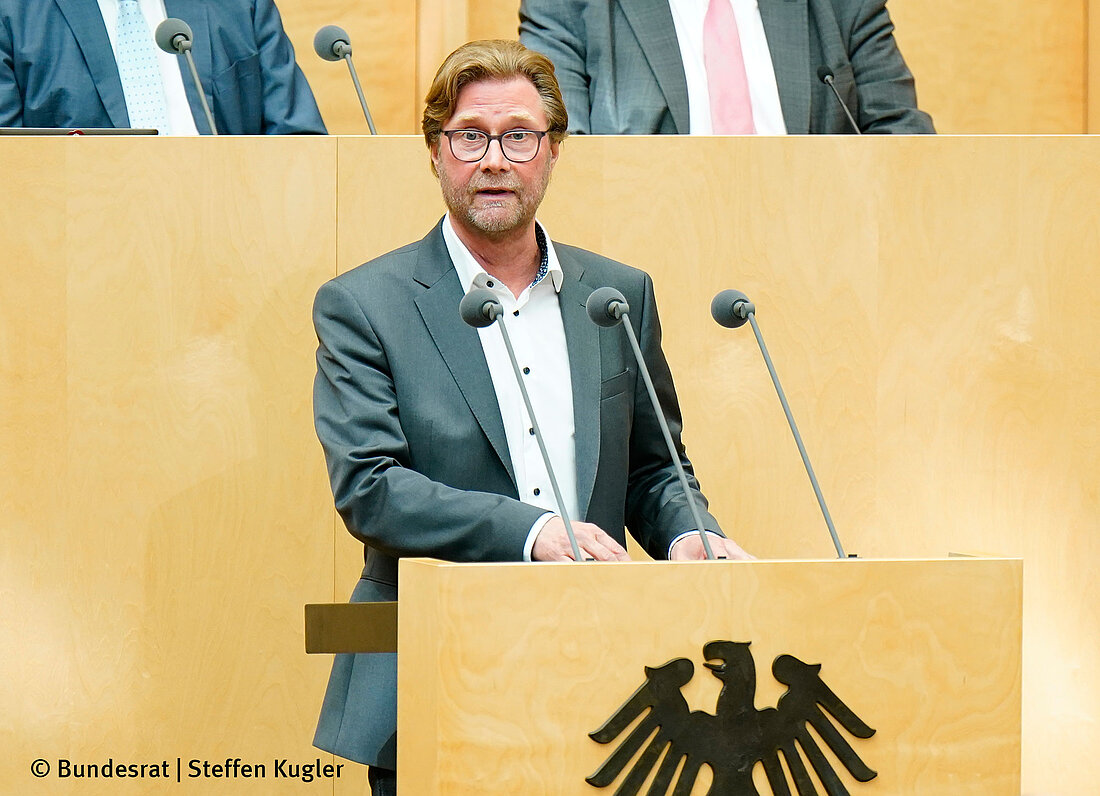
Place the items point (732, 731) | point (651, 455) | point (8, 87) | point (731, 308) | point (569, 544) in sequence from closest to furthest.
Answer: point (732, 731) < point (569, 544) < point (731, 308) < point (651, 455) < point (8, 87)

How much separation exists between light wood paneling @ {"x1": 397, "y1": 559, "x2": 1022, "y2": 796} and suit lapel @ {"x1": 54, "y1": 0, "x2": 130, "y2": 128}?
163 centimetres

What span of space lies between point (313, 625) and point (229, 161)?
3.45 ft

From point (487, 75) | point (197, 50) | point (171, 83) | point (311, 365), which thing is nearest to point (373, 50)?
point (197, 50)

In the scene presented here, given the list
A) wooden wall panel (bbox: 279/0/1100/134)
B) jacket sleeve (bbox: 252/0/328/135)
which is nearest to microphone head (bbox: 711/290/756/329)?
jacket sleeve (bbox: 252/0/328/135)

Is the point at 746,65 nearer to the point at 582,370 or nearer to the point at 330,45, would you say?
the point at 330,45

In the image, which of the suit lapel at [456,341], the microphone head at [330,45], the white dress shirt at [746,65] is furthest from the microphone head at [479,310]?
the white dress shirt at [746,65]

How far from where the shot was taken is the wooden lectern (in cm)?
140

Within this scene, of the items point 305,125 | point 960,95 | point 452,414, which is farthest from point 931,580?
point 960,95

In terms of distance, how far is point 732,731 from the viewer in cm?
143

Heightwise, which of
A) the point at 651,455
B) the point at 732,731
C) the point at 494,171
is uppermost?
the point at 494,171

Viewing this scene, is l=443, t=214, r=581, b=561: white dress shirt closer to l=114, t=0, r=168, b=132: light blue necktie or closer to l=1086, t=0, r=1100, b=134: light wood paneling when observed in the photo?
l=114, t=0, r=168, b=132: light blue necktie

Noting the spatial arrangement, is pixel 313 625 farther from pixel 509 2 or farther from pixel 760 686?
pixel 509 2

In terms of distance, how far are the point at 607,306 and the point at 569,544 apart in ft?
0.87

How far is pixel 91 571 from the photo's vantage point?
231 cm
